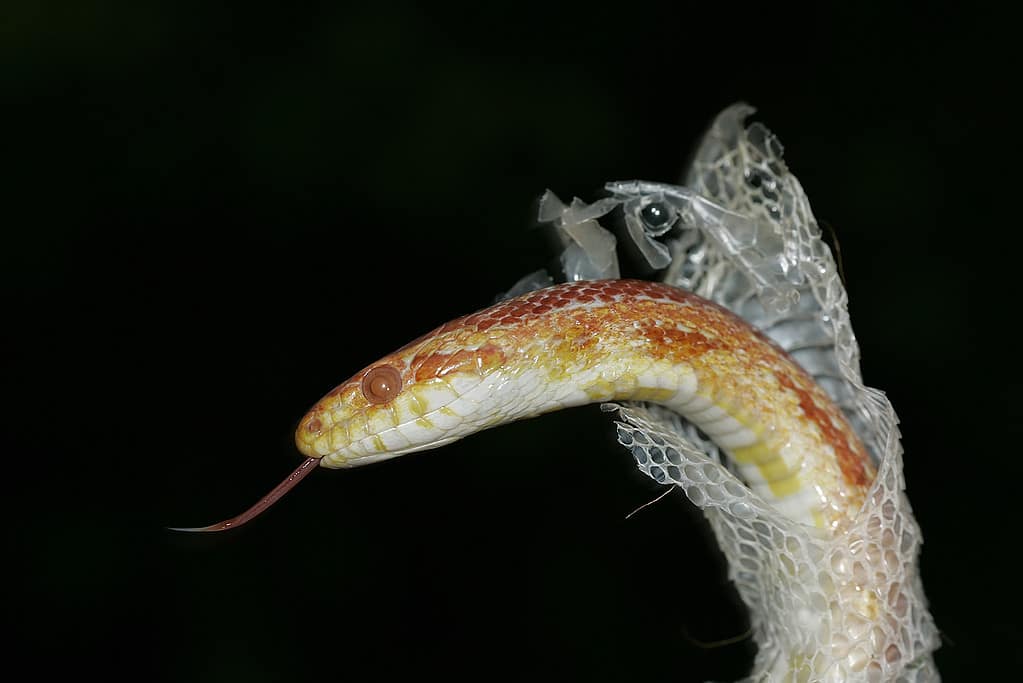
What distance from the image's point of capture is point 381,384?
35.2 inches

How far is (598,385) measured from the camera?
0.90m

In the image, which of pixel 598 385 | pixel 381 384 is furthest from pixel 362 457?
pixel 598 385

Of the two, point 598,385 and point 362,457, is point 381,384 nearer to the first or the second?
point 362,457

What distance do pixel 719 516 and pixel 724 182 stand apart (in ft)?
1.03

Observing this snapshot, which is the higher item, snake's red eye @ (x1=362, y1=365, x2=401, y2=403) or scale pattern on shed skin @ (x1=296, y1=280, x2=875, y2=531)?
→ snake's red eye @ (x1=362, y1=365, x2=401, y2=403)

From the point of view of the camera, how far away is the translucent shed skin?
2.89ft

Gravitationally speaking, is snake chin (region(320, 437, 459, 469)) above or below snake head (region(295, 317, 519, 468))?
below

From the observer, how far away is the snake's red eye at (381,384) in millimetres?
891

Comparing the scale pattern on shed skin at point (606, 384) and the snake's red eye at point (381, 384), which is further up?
the snake's red eye at point (381, 384)

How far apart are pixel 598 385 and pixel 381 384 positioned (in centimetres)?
17

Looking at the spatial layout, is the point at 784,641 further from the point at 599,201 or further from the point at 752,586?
the point at 599,201

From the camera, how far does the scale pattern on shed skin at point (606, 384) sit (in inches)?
34.6

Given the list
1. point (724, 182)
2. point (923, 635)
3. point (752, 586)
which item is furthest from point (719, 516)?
point (724, 182)

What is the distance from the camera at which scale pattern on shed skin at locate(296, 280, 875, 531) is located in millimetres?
879
